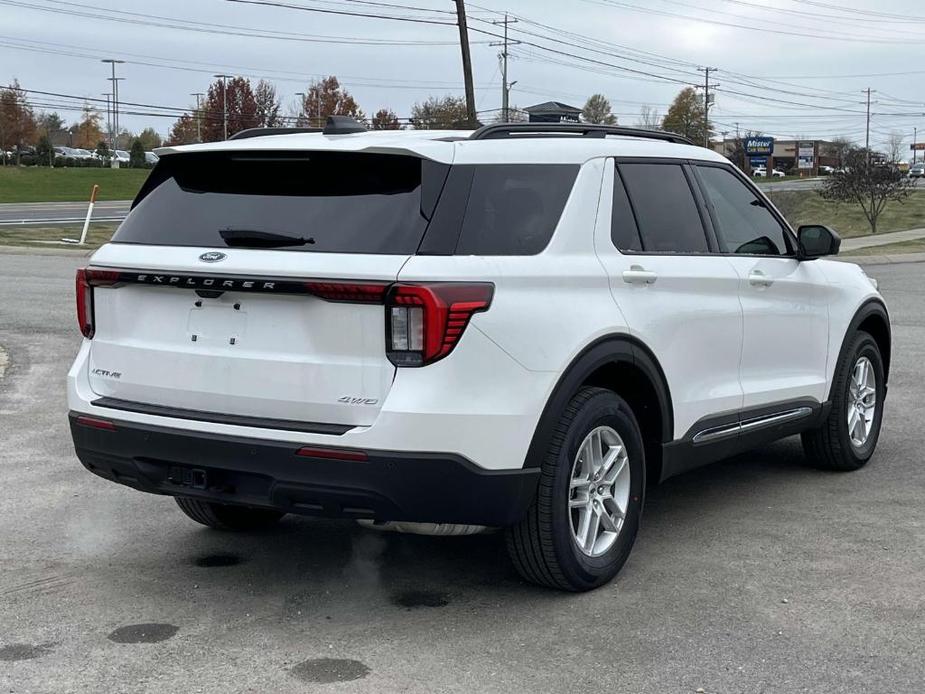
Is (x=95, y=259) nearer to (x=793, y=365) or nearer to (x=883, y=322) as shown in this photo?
(x=793, y=365)

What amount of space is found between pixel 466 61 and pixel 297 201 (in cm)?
3223

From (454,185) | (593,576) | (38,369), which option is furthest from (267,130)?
(38,369)

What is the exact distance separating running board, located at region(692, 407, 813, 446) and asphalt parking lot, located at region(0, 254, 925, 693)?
0.46m

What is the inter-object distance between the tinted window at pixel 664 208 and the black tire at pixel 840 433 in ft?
5.46

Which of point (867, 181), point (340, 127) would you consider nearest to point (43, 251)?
point (340, 127)

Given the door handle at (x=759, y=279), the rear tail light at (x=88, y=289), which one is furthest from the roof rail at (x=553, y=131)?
the rear tail light at (x=88, y=289)

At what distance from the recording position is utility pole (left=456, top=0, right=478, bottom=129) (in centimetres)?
3503

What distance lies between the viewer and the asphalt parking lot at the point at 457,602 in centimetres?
400

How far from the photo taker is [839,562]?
5.23 meters

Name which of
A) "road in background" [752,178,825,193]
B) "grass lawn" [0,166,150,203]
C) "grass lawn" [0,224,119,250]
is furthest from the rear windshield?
"road in background" [752,178,825,193]

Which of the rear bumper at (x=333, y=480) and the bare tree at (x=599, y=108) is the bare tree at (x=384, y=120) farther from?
the rear bumper at (x=333, y=480)

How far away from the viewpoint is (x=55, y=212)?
44.8m

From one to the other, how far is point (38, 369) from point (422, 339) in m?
7.51

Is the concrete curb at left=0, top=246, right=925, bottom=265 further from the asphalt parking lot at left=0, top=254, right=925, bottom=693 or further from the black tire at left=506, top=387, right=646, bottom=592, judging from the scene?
the black tire at left=506, top=387, right=646, bottom=592
